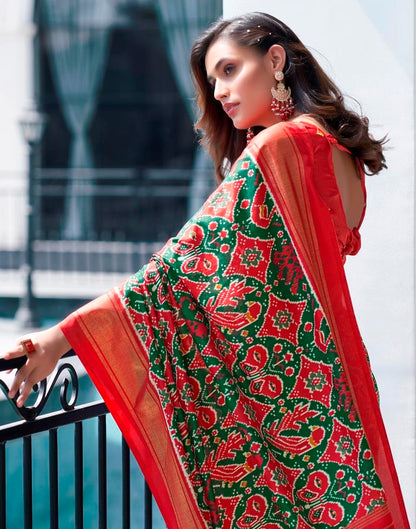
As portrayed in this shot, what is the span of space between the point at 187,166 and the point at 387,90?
29.4ft

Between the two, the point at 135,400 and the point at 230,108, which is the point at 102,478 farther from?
the point at 230,108

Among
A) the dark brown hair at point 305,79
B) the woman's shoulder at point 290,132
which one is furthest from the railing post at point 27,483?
the dark brown hair at point 305,79

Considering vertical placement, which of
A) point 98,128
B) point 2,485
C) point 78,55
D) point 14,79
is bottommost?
point 2,485

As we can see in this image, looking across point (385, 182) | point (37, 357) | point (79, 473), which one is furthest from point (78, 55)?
point (37, 357)

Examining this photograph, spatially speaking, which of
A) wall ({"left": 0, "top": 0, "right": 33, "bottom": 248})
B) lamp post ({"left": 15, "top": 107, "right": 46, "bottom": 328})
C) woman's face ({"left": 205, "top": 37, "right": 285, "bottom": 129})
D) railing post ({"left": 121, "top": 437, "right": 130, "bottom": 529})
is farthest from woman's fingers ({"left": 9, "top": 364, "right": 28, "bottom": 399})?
wall ({"left": 0, "top": 0, "right": 33, "bottom": 248})

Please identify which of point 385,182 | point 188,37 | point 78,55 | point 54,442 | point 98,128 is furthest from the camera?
point 98,128

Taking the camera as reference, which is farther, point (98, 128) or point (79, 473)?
point (98, 128)

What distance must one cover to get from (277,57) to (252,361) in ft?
1.83

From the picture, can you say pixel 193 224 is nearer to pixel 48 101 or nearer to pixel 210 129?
pixel 210 129

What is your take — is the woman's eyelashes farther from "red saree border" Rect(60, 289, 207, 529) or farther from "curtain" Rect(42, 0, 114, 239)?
"curtain" Rect(42, 0, 114, 239)

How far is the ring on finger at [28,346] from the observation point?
1251mm

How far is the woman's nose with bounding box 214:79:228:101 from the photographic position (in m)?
1.52

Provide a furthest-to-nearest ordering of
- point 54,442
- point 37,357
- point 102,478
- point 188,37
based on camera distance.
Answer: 1. point 188,37
2. point 102,478
3. point 54,442
4. point 37,357

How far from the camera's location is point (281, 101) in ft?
5.02
